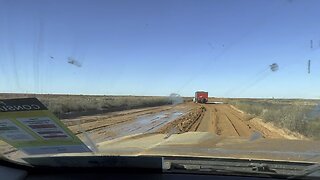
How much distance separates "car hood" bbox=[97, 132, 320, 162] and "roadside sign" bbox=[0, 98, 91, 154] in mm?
532

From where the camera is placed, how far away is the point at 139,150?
14.6 ft

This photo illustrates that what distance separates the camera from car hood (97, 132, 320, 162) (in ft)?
13.8

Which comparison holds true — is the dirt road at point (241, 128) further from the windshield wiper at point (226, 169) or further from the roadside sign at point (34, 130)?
the roadside sign at point (34, 130)

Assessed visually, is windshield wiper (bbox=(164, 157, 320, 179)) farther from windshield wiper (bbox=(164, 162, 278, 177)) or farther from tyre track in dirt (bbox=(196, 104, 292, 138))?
tyre track in dirt (bbox=(196, 104, 292, 138))

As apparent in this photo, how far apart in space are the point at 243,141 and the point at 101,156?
204 centimetres

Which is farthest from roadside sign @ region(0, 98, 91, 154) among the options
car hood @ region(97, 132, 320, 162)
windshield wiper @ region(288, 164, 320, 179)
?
windshield wiper @ region(288, 164, 320, 179)

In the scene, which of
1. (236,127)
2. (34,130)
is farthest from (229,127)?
(34,130)

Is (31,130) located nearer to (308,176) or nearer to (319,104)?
(308,176)

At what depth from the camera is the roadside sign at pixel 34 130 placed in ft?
10.8

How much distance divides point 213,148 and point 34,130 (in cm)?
185

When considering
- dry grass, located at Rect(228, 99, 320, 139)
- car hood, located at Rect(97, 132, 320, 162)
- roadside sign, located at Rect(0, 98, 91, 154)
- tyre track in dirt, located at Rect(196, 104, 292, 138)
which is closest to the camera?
roadside sign, located at Rect(0, 98, 91, 154)

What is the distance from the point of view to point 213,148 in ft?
15.4

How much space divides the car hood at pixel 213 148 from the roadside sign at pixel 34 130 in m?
0.53

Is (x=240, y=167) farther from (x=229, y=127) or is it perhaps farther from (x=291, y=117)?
(x=291, y=117)
